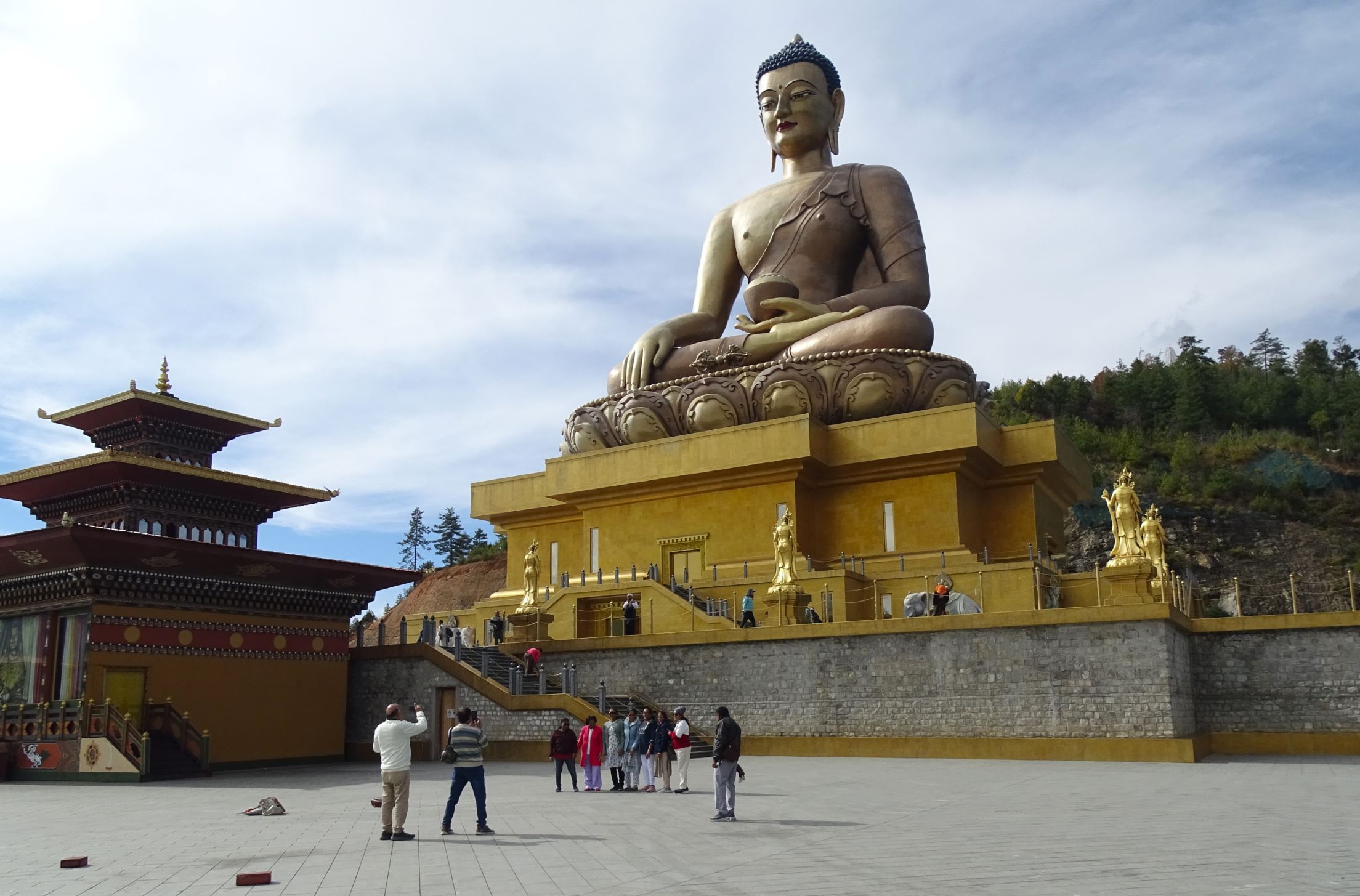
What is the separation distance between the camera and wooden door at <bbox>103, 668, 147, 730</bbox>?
622 inches

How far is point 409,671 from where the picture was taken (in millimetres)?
18188

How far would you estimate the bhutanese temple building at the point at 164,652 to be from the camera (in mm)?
15422

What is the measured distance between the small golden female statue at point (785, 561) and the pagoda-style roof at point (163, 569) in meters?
6.68

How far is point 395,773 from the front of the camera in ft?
26.7

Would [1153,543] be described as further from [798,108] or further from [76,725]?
[76,725]

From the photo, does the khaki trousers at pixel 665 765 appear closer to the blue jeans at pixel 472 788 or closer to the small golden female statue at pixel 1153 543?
the blue jeans at pixel 472 788

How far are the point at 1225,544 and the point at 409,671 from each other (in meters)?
36.5

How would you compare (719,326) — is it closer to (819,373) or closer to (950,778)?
(819,373)

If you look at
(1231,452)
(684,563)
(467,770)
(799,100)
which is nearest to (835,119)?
(799,100)

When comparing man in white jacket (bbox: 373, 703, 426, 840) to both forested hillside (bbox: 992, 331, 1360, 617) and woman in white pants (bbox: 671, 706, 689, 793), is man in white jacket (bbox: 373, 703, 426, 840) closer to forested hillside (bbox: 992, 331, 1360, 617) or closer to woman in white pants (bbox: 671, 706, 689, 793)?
woman in white pants (bbox: 671, 706, 689, 793)

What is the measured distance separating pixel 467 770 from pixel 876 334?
46.9 ft

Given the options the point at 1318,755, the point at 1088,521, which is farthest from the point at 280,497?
the point at 1088,521

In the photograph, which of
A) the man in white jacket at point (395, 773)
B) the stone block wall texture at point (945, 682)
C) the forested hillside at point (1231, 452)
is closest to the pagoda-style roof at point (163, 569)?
the stone block wall texture at point (945, 682)

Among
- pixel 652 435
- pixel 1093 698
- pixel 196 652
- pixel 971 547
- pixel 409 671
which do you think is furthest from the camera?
pixel 652 435
